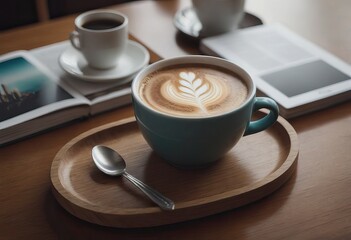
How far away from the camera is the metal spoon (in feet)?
2.01

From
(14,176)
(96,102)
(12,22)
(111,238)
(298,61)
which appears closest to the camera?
(111,238)

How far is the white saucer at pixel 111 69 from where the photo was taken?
89 cm

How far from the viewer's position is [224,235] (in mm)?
606

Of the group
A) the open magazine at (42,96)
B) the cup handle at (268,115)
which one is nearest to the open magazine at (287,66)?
the cup handle at (268,115)

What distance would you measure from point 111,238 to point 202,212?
0.38 feet

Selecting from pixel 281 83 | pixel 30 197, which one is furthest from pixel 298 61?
pixel 30 197

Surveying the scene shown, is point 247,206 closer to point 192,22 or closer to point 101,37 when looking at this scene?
point 101,37

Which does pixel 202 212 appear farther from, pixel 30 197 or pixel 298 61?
pixel 298 61

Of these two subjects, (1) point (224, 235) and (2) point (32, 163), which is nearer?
(1) point (224, 235)

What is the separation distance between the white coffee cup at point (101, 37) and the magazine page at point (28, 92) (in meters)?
0.08

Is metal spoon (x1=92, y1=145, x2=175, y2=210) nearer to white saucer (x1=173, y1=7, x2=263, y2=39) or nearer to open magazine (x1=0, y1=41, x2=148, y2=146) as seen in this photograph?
open magazine (x1=0, y1=41, x2=148, y2=146)

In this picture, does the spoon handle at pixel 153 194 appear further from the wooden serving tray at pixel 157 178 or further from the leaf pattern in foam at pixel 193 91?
the leaf pattern in foam at pixel 193 91

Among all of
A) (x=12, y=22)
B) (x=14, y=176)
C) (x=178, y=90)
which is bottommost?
(x=12, y=22)

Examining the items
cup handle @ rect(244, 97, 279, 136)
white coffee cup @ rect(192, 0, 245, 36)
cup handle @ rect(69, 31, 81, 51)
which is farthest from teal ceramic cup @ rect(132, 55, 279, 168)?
white coffee cup @ rect(192, 0, 245, 36)
